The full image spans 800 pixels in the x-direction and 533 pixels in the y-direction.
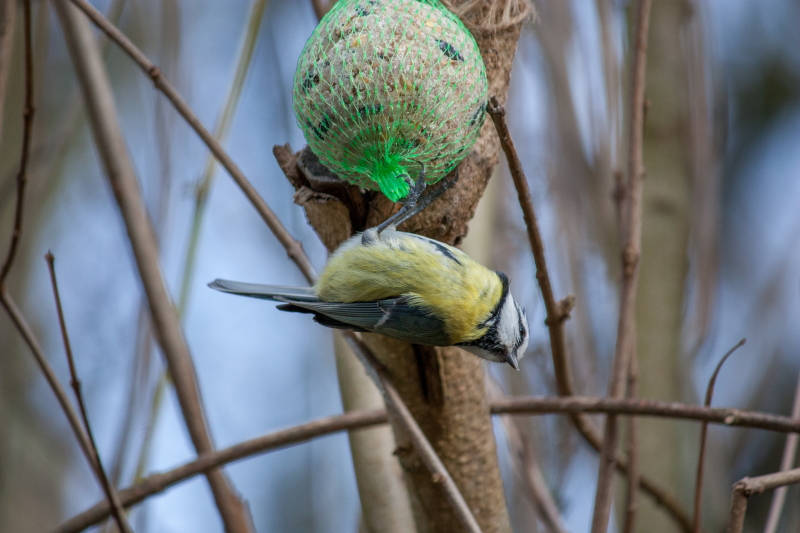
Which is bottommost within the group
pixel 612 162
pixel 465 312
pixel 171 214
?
pixel 465 312

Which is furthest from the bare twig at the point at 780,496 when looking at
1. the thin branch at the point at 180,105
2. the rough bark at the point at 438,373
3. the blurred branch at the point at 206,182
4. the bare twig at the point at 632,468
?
the blurred branch at the point at 206,182

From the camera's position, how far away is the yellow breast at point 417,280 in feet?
6.05

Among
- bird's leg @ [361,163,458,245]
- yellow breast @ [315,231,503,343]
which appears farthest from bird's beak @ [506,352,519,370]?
bird's leg @ [361,163,458,245]

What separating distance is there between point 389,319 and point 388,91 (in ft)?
1.71

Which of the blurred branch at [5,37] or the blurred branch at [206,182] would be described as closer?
the blurred branch at [5,37]

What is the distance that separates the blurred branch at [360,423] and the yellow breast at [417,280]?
11.0 inches

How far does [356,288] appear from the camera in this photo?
193 cm

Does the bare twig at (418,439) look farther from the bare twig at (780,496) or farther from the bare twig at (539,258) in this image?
the bare twig at (780,496)

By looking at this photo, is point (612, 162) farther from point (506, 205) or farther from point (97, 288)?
point (97, 288)

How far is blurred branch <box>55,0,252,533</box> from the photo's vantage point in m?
1.58

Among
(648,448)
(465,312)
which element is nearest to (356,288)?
(465,312)

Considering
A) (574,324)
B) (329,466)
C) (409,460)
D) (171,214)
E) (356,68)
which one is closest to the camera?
(356,68)

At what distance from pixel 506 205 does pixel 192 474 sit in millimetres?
1545

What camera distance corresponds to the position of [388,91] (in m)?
1.47
